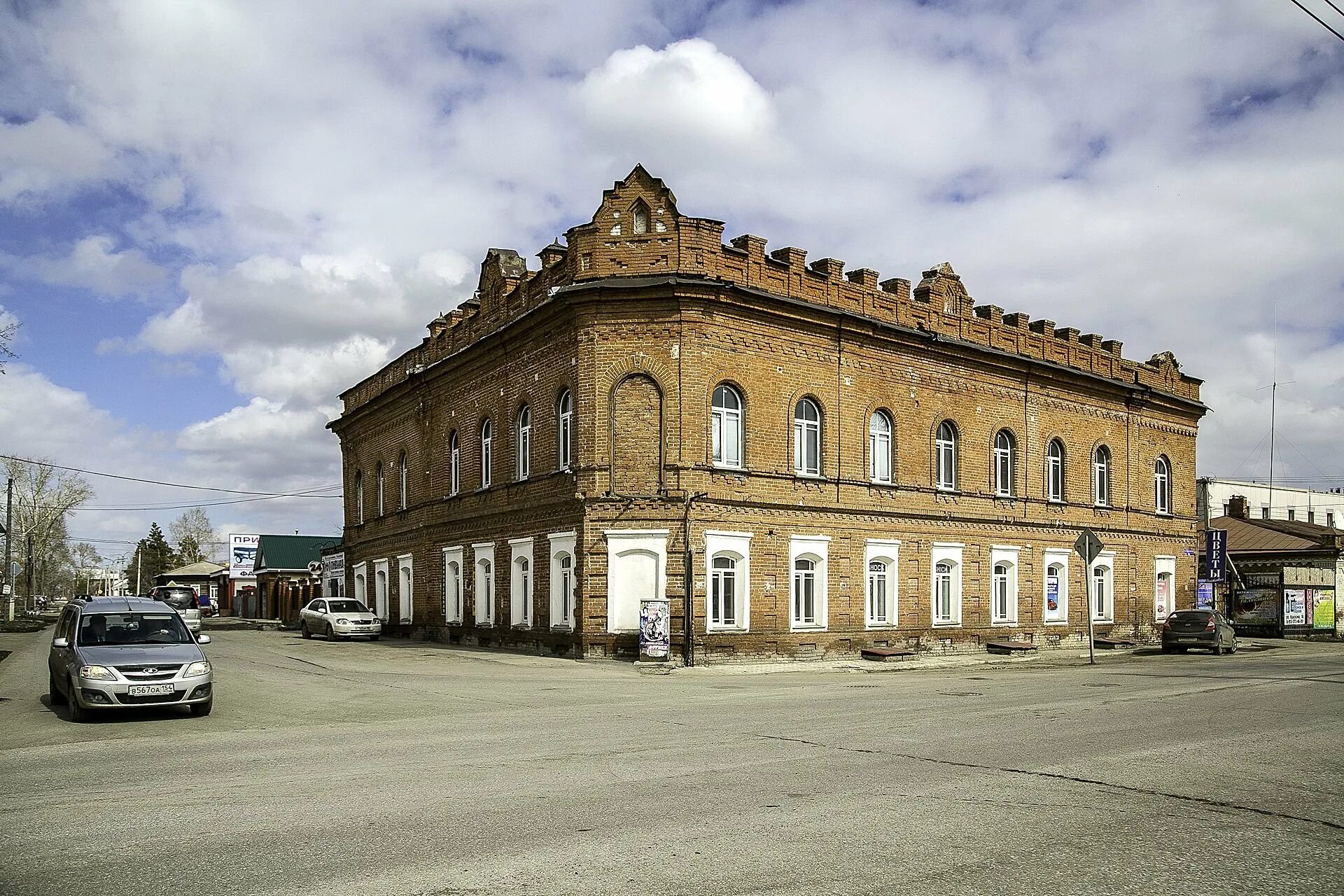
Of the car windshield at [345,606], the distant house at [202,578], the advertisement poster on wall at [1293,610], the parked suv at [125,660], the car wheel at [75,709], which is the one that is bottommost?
the distant house at [202,578]

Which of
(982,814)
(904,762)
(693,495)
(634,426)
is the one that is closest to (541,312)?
(634,426)

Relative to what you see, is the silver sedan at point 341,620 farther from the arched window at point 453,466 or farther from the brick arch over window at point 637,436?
the brick arch over window at point 637,436

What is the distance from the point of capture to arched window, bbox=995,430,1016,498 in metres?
33.9

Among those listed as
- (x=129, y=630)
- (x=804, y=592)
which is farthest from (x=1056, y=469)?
(x=129, y=630)

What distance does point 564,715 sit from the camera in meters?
14.8

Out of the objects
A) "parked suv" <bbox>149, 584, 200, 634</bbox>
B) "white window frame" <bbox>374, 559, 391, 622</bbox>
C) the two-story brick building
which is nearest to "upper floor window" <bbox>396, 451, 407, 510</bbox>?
the two-story brick building

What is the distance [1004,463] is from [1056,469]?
2934 millimetres

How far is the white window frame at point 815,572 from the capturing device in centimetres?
2739

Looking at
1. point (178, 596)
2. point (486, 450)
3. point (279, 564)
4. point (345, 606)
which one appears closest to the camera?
point (486, 450)

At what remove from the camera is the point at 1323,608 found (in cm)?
4578

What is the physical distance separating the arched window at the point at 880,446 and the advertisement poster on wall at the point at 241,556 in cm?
7221

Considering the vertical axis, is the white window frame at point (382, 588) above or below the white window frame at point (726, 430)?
below

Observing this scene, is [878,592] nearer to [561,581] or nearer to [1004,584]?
[1004,584]

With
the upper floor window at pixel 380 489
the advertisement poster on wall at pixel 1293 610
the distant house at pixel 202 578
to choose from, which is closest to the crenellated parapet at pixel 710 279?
the upper floor window at pixel 380 489
